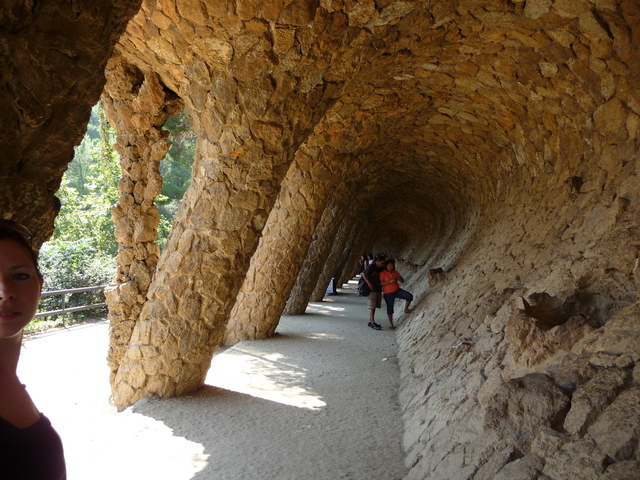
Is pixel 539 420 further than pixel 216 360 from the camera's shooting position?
No

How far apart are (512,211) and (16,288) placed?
6.28 m

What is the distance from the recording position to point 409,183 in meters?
12.5

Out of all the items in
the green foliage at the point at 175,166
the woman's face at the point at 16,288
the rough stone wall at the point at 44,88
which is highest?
the green foliage at the point at 175,166

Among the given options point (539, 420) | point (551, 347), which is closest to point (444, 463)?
point (539, 420)

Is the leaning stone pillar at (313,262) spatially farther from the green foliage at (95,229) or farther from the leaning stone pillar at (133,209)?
the leaning stone pillar at (133,209)

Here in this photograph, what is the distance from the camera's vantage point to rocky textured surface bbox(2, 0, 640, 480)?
2.20 meters

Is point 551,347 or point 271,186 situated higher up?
point 271,186

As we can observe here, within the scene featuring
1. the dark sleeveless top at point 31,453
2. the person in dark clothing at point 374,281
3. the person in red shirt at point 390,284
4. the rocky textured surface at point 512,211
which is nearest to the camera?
the dark sleeveless top at point 31,453

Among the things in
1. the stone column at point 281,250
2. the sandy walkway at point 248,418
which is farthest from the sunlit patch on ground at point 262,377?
the stone column at point 281,250

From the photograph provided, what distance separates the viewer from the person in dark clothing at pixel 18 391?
3.21 ft

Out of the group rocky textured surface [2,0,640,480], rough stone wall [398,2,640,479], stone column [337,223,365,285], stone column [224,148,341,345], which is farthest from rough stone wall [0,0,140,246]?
stone column [337,223,365,285]

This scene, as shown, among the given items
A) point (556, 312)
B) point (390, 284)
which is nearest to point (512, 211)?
point (390, 284)

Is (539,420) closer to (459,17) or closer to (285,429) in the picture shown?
(285,429)

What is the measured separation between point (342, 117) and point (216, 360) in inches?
144
